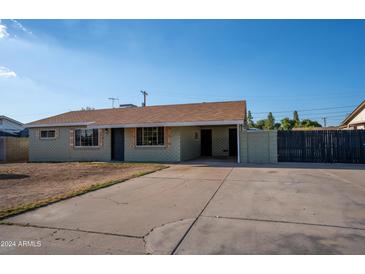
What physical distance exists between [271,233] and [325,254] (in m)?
0.76

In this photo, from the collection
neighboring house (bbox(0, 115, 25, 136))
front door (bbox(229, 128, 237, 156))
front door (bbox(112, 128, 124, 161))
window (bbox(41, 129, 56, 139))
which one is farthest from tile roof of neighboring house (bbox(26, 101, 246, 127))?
neighboring house (bbox(0, 115, 25, 136))

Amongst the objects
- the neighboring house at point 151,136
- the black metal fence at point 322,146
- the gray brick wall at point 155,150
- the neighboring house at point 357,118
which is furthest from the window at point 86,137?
the neighboring house at point 357,118

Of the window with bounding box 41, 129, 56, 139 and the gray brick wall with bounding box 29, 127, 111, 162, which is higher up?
the window with bounding box 41, 129, 56, 139

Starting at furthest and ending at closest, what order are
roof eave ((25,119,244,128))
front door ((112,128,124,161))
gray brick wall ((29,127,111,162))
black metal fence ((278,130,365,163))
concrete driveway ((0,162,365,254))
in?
gray brick wall ((29,127,111,162)) < front door ((112,128,124,161)) < roof eave ((25,119,244,128)) < black metal fence ((278,130,365,163)) < concrete driveway ((0,162,365,254))

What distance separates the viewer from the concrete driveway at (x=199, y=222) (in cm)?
310

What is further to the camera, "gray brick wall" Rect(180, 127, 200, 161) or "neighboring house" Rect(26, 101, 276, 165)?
"gray brick wall" Rect(180, 127, 200, 161)

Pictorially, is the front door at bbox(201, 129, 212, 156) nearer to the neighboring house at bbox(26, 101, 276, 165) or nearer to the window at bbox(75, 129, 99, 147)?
the neighboring house at bbox(26, 101, 276, 165)

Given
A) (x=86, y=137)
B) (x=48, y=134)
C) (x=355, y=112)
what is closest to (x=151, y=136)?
(x=86, y=137)

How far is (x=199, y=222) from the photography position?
3992mm

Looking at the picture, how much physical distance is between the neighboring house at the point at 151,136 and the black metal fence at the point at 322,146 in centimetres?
84

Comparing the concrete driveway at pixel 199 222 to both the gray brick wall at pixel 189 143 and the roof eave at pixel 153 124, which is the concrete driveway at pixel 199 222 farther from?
the gray brick wall at pixel 189 143

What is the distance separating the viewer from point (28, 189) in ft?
22.4

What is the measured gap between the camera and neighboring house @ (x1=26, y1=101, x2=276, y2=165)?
→ 1302 cm
